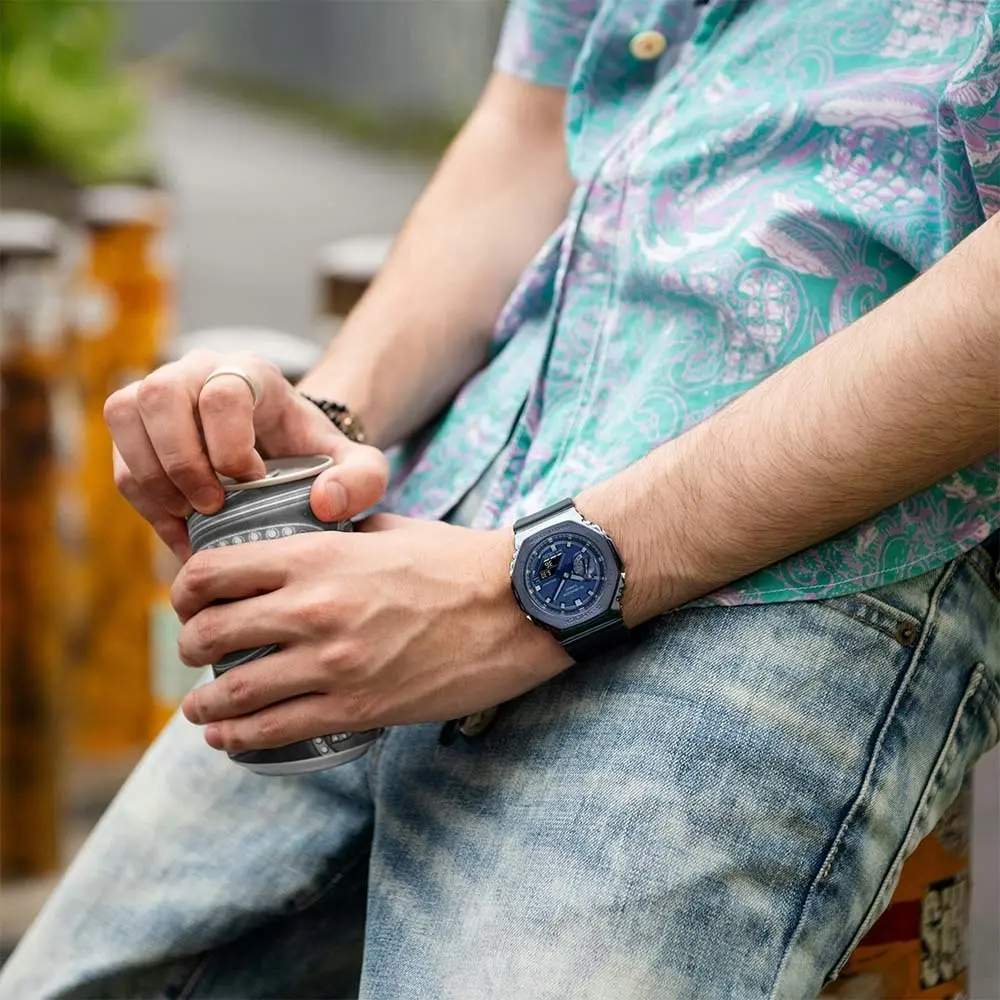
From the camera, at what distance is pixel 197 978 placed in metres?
1.33

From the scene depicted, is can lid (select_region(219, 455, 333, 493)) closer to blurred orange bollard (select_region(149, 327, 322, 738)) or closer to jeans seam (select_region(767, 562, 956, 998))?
jeans seam (select_region(767, 562, 956, 998))

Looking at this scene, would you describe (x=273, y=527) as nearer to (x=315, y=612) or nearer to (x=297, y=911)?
(x=315, y=612)

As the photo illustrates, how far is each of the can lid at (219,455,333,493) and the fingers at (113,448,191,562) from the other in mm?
95

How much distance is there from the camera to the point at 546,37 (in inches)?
58.5

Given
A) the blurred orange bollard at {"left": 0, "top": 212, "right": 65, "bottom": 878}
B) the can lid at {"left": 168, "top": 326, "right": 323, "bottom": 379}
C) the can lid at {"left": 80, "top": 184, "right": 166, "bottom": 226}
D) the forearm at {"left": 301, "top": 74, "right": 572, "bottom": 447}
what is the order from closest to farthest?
the forearm at {"left": 301, "top": 74, "right": 572, "bottom": 447}, the can lid at {"left": 168, "top": 326, "right": 323, "bottom": 379}, the blurred orange bollard at {"left": 0, "top": 212, "right": 65, "bottom": 878}, the can lid at {"left": 80, "top": 184, "right": 166, "bottom": 226}

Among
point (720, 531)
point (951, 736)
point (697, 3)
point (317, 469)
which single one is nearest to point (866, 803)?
point (951, 736)

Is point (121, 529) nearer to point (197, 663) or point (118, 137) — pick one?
point (197, 663)

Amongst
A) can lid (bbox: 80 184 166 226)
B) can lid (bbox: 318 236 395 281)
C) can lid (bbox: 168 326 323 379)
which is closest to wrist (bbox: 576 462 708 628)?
can lid (bbox: 168 326 323 379)

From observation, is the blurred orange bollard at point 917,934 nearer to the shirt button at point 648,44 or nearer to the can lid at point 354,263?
the shirt button at point 648,44

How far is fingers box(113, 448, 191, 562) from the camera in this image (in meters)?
1.22

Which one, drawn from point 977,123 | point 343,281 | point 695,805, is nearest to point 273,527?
point 695,805

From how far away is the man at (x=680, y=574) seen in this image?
101cm

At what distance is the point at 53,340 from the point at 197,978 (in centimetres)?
164

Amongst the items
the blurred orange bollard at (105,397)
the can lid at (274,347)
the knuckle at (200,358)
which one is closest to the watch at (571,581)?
the knuckle at (200,358)
